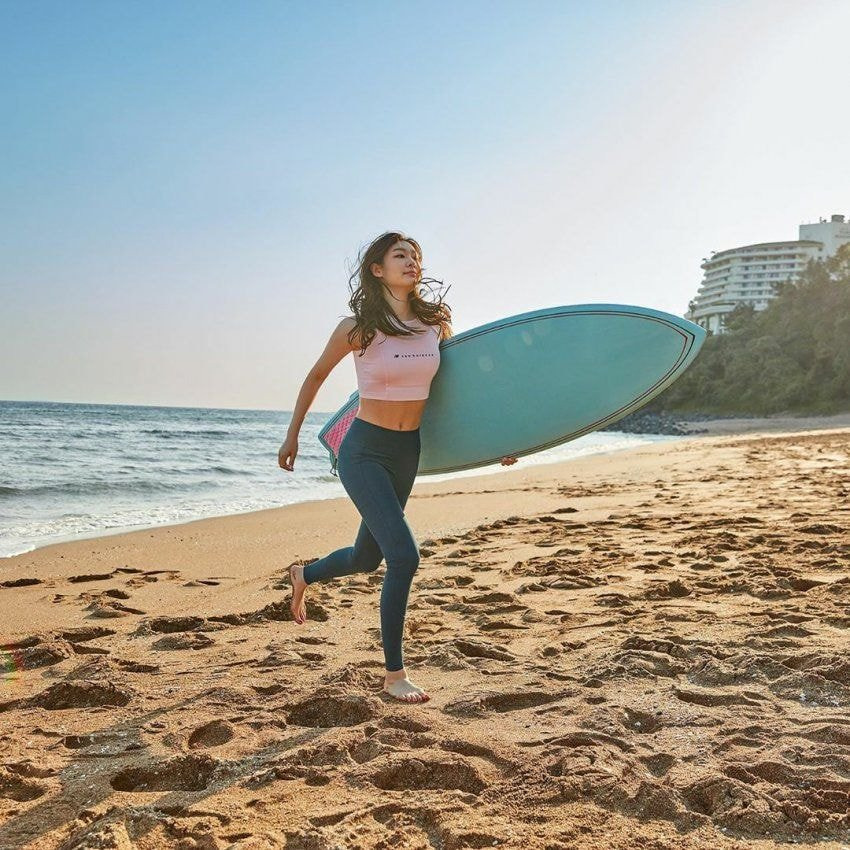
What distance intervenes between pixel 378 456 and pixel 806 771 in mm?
1596

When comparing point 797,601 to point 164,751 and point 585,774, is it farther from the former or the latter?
point 164,751

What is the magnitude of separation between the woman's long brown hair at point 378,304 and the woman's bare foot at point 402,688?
115 centimetres

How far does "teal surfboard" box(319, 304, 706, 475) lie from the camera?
3967 mm

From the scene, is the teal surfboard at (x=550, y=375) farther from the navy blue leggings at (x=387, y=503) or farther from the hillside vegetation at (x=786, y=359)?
the hillside vegetation at (x=786, y=359)

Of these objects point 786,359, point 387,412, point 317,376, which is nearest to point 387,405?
point 387,412

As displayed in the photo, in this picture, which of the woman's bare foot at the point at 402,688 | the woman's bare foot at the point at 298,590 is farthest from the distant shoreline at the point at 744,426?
the woman's bare foot at the point at 402,688

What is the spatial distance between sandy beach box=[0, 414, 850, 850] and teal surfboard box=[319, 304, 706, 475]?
2.67ft

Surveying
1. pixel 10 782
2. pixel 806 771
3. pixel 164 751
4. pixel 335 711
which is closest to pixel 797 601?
pixel 806 771

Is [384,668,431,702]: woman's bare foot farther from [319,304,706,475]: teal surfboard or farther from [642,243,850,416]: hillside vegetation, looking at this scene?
[642,243,850,416]: hillside vegetation

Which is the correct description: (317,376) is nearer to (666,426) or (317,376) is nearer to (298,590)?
(298,590)

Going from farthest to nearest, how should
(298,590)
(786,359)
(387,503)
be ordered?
(786,359), (298,590), (387,503)

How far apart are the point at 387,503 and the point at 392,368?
19.3 inches

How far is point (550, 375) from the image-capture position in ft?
13.6

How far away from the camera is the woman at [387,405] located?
2723 millimetres
